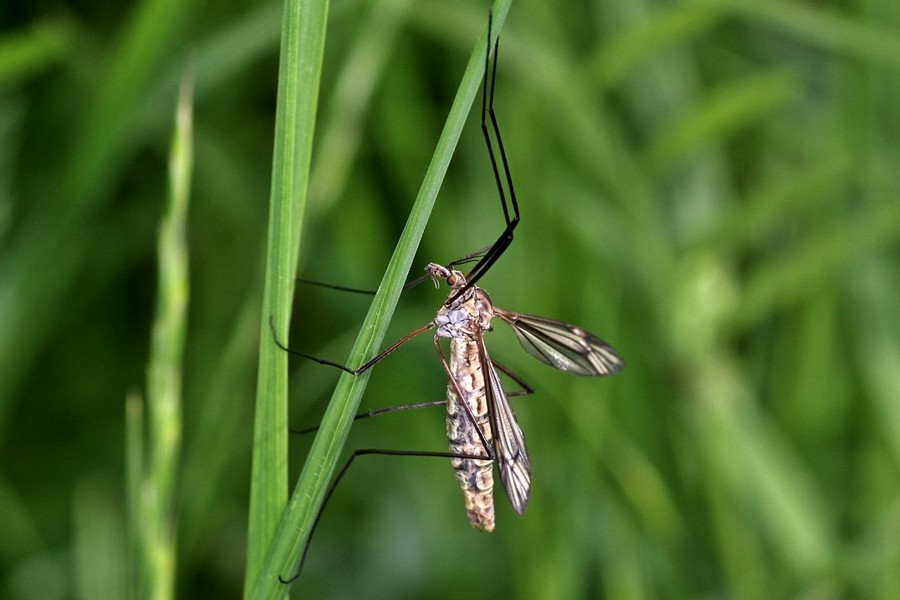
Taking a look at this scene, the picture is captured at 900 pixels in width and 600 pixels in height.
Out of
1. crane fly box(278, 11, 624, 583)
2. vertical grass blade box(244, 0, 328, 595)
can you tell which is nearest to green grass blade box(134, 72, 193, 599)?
vertical grass blade box(244, 0, 328, 595)

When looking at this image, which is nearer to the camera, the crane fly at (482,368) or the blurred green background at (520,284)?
the crane fly at (482,368)

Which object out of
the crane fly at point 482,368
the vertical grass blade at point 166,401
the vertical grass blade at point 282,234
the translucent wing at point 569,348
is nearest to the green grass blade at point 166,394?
the vertical grass blade at point 166,401

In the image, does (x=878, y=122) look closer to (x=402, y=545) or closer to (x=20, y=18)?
(x=402, y=545)

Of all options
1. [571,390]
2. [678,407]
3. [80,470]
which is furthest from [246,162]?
[678,407]

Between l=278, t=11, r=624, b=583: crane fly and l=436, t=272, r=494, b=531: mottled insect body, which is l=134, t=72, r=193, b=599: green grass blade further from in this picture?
l=436, t=272, r=494, b=531: mottled insect body

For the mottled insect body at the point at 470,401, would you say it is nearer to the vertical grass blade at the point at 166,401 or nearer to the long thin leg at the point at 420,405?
the long thin leg at the point at 420,405

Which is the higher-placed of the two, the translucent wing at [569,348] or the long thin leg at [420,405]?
the translucent wing at [569,348]

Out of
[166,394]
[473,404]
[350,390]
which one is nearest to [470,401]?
[473,404]
